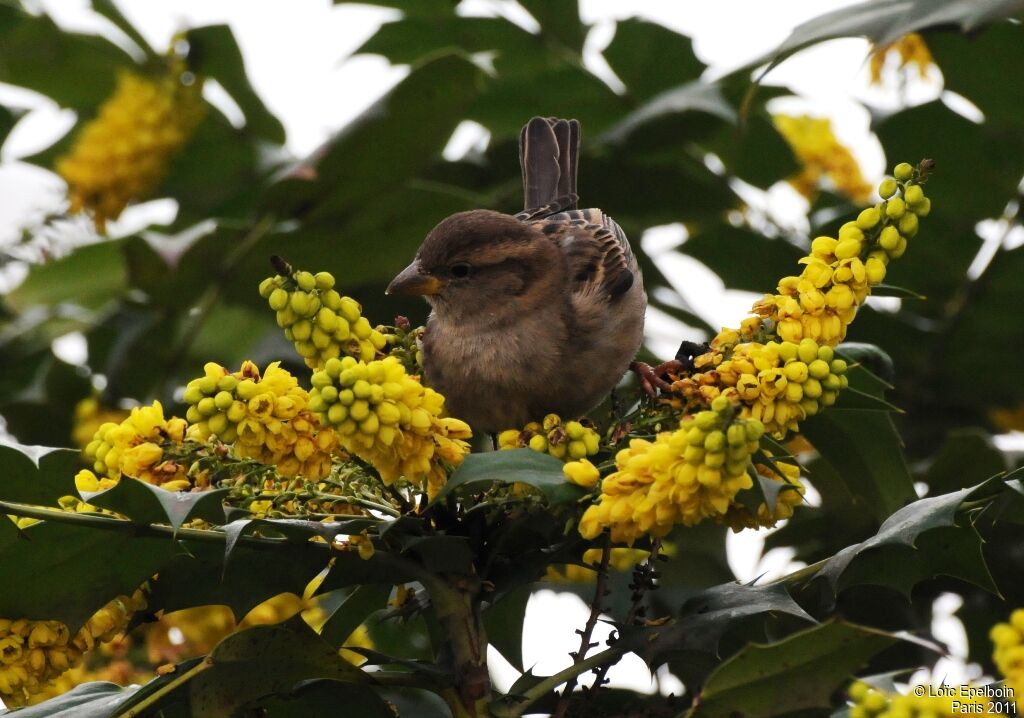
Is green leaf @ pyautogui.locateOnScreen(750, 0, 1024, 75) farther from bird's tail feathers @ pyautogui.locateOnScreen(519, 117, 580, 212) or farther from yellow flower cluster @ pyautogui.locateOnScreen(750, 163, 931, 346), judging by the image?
bird's tail feathers @ pyautogui.locateOnScreen(519, 117, 580, 212)

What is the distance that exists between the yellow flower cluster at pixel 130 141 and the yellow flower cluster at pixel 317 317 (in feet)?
7.55

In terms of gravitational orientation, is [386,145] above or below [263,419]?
below

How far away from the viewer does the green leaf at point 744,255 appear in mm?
3693

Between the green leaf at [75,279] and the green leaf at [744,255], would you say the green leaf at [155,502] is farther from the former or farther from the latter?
the green leaf at [75,279]

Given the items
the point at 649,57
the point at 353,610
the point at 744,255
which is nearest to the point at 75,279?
the point at 649,57

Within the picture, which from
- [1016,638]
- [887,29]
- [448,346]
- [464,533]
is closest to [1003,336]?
[887,29]

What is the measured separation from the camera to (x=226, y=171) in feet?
14.5

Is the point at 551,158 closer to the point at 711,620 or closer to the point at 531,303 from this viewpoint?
the point at 531,303

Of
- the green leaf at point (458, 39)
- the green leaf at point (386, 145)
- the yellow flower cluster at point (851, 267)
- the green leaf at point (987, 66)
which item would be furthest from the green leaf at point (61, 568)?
the green leaf at point (458, 39)

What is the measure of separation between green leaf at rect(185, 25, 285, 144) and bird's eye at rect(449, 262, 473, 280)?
4.98 feet

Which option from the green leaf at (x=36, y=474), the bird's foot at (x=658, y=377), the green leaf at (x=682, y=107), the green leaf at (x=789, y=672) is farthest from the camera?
the green leaf at (x=682, y=107)

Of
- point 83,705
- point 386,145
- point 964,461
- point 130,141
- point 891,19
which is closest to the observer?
point 83,705

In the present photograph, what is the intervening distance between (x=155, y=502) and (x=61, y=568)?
0.20m

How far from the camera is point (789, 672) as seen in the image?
1.64m
